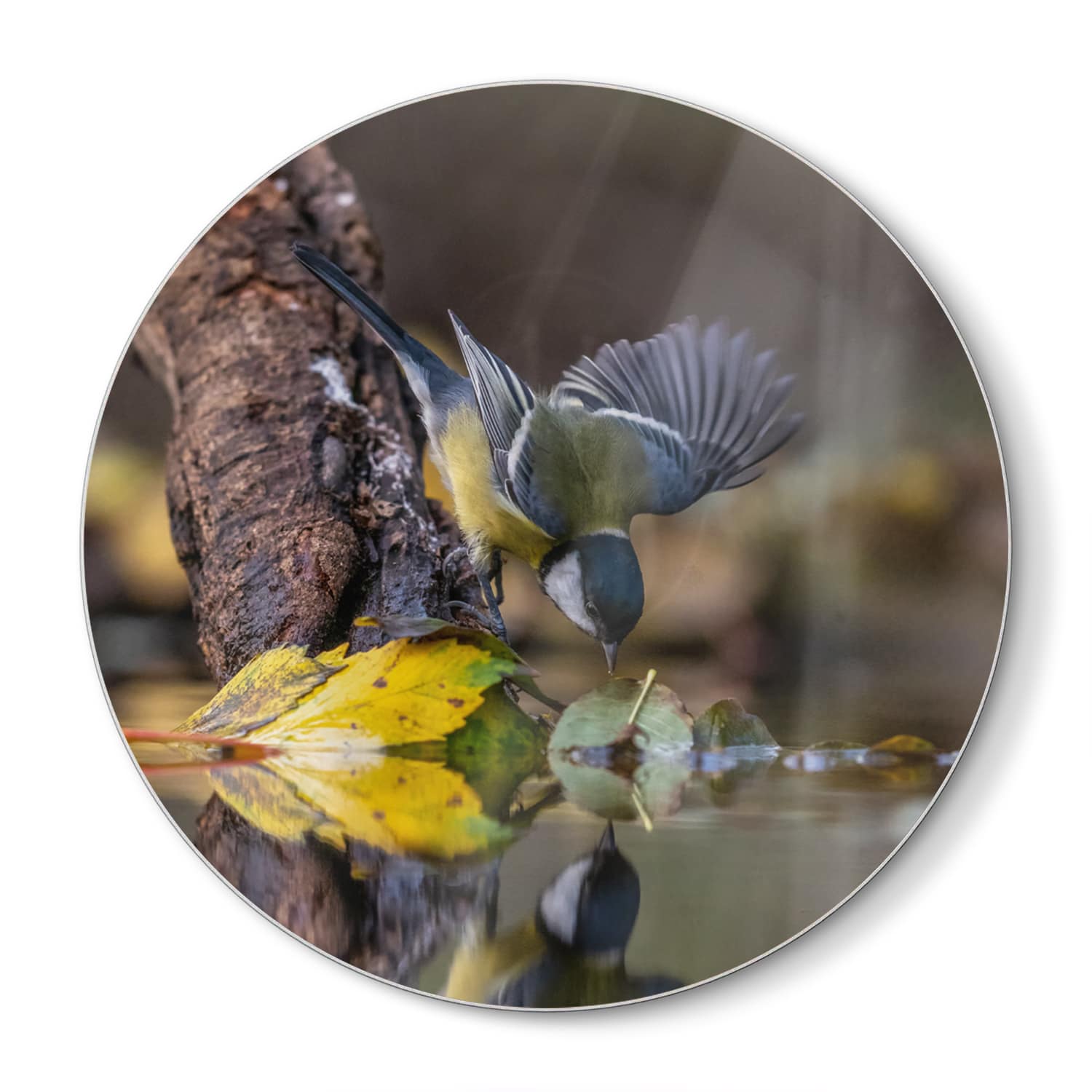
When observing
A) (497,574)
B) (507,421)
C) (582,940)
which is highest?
(507,421)

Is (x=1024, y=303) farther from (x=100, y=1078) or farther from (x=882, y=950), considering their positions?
(x=100, y=1078)

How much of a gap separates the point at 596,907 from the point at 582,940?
1.5 inches

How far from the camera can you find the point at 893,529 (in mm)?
1120

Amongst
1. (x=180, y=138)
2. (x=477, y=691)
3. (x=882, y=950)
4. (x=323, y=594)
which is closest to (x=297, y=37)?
(x=180, y=138)

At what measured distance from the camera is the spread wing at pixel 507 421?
1158 mm

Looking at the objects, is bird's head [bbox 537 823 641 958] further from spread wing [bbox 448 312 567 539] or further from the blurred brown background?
spread wing [bbox 448 312 567 539]

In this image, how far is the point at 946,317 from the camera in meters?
1.13

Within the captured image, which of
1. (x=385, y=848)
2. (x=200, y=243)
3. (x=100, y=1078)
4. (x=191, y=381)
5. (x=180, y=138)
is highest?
(x=180, y=138)

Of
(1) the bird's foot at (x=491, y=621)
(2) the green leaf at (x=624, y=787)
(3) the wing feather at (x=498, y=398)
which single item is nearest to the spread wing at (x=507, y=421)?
(3) the wing feather at (x=498, y=398)

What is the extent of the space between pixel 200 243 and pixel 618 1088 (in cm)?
109

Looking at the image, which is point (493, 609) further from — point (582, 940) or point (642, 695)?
point (582, 940)

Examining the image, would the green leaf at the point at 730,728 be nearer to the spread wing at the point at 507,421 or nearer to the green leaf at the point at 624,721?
the green leaf at the point at 624,721

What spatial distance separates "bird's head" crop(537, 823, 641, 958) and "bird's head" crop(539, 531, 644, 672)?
0.67ft

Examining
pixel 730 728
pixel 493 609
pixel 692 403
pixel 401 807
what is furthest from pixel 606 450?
pixel 401 807
